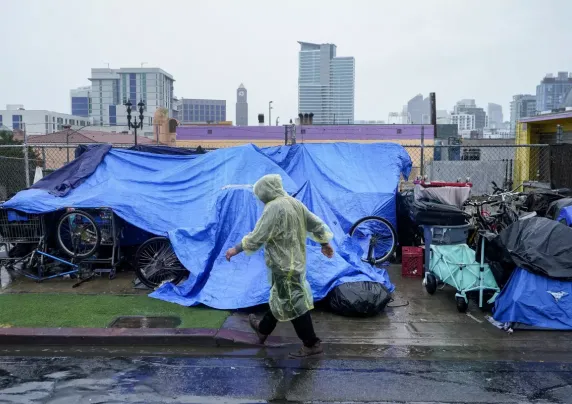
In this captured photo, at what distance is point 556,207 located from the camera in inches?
310

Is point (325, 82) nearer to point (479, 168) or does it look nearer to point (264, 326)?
point (479, 168)

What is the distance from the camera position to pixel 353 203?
9.05m

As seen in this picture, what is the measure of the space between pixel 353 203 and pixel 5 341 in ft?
18.3

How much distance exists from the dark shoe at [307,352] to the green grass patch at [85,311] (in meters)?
1.14

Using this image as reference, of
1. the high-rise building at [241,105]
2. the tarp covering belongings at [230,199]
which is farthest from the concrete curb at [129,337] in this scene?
the high-rise building at [241,105]

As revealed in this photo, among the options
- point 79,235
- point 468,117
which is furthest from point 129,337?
point 468,117

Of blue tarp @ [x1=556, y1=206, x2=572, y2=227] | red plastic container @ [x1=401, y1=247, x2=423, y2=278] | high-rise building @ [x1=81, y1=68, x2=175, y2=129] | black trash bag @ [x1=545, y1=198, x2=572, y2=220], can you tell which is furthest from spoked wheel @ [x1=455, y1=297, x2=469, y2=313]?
high-rise building @ [x1=81, y1=68, x2=175, y2=129]

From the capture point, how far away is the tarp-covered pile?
5.86 m

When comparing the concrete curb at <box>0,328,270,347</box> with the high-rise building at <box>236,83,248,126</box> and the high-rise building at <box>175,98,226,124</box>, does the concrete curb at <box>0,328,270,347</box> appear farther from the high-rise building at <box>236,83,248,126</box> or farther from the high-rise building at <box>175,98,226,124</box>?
the high-rise building at <box>175,98,226,124</box>

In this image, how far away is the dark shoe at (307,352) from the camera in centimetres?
525

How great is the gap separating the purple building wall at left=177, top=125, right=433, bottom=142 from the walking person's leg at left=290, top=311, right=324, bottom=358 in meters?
37.6

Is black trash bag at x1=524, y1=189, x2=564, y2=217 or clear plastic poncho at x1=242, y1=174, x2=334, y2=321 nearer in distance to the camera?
clear plastic poncho at x1=242, y1=174, x2=334, y2=321

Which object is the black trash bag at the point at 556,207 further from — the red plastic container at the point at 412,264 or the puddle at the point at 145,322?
the puddle at the point at 145,322

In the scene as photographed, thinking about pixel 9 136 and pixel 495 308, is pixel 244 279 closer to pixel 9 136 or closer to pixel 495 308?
pixel 495 308
